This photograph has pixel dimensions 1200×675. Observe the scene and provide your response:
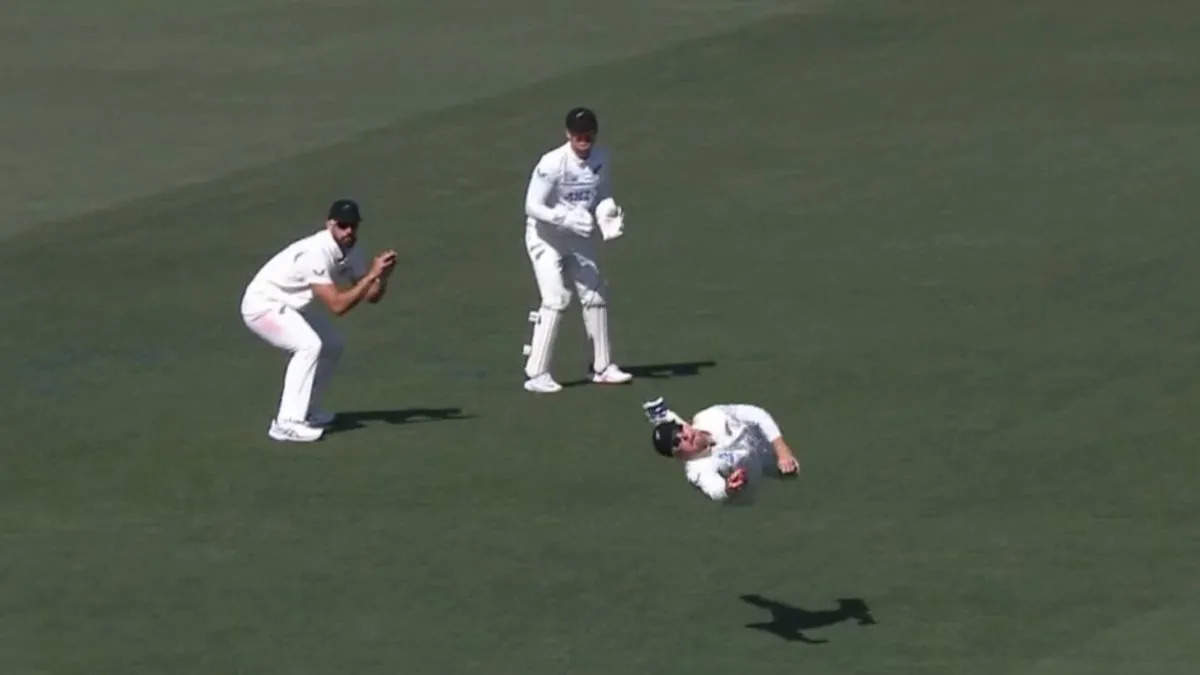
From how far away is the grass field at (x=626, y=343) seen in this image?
1717cm

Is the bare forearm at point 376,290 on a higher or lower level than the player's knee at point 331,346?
higher

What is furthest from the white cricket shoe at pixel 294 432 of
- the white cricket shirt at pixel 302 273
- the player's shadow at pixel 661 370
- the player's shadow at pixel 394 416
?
the player's shadow at pixel 661 370

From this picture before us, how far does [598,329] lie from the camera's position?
70.8ft

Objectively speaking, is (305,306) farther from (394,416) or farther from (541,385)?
(541,385)

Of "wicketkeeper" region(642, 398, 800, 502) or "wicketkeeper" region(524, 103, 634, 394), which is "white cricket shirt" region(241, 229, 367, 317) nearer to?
"wicketkeeper" region(524, 103, 634, 394)

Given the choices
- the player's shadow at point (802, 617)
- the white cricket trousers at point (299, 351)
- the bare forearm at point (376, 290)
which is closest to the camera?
the player's shadow at point (802, 617)

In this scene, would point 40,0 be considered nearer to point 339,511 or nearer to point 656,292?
point 656,292

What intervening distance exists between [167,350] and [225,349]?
20.8 inches

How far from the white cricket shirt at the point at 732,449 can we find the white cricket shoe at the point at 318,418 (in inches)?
221

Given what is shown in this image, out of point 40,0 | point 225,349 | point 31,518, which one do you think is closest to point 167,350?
point 225,349

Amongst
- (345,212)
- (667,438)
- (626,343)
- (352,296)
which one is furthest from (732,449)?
(626,343)

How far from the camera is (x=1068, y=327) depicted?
76.3 ft

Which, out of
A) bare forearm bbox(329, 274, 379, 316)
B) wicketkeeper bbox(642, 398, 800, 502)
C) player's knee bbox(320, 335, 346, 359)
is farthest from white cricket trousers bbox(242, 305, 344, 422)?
wicketkeeper bbox(642, 398, 800, 502)

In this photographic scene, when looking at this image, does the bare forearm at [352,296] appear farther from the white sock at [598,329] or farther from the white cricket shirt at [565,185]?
the white sock at [598,329]
